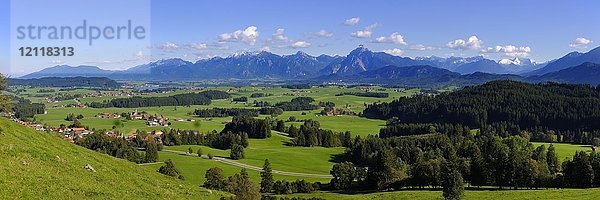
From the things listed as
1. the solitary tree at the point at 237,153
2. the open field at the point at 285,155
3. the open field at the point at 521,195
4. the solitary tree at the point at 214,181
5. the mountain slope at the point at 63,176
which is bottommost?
the open field at the point at 285,155

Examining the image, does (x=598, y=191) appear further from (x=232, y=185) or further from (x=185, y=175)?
(x=185, y=175)

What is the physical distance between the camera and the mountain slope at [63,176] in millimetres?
29938

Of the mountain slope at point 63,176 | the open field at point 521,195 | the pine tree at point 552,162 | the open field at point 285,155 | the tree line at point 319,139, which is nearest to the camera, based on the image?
the mountain slope at point 63,176

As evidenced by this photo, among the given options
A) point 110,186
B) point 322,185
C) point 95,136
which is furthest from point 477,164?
point 95,136

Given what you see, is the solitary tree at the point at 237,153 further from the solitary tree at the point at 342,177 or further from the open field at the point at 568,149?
the open field at the point at 568,149

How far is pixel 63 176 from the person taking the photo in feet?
113

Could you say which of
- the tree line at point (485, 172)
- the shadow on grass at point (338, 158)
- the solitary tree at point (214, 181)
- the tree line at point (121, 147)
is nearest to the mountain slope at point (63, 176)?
the solitary tree at point (214, 181)

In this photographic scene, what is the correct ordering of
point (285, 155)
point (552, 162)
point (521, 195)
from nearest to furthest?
point (521, 195) → point (552, 162) → point (285, 155)

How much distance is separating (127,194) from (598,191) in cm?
5330

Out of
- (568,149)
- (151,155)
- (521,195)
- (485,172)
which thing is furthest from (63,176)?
(568,149)

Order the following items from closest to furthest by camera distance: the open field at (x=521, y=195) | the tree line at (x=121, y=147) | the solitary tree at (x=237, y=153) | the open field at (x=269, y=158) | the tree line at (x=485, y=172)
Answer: the open field at (x=521, y=195), the tree line at (x=485, y=172), the open field at (x=269, y=158), the tree line at (x=121, y=147), the solitary tree at (x=237, y=153)

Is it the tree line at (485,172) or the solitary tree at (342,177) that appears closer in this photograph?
the tree line at (485,172)

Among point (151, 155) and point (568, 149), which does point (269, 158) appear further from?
point (568, 149)

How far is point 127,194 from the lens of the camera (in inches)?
1427
